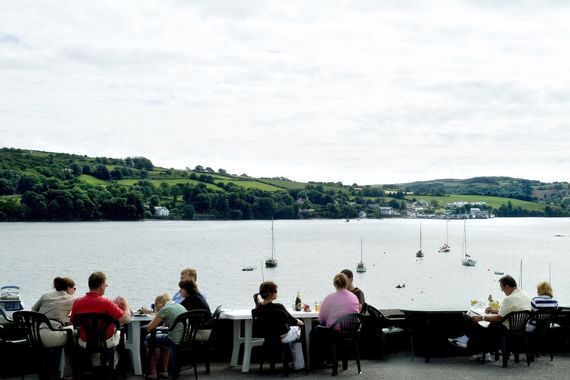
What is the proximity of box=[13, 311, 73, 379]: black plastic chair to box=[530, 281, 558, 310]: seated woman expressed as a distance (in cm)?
649

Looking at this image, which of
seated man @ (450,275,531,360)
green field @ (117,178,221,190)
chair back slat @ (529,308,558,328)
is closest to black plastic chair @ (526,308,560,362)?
chair back slat @ (529,308,558,328)

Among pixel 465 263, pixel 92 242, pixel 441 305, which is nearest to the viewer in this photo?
pixel 441 305

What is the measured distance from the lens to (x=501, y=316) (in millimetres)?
10141

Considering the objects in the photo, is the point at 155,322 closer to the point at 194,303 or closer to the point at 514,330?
the point at 194,303

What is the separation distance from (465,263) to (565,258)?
2174cm

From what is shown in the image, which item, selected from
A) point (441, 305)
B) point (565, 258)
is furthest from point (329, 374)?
point (565, 258)

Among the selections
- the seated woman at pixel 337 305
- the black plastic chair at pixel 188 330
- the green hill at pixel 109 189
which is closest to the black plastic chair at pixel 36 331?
the black plastic chair at pixel 188 330

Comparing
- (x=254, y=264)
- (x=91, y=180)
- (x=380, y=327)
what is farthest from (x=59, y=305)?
(x=91, y=180)

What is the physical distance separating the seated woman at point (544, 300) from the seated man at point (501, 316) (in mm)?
450

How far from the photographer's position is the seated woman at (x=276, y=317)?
922cm

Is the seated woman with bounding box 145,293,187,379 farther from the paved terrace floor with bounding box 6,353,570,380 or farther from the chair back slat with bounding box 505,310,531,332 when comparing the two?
the chair back slat with bounding box 505,310,531,332

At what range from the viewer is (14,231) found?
15912 cm

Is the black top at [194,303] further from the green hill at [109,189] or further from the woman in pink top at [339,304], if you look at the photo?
the green hill at [109,189]

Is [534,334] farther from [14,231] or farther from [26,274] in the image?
[14,231]
